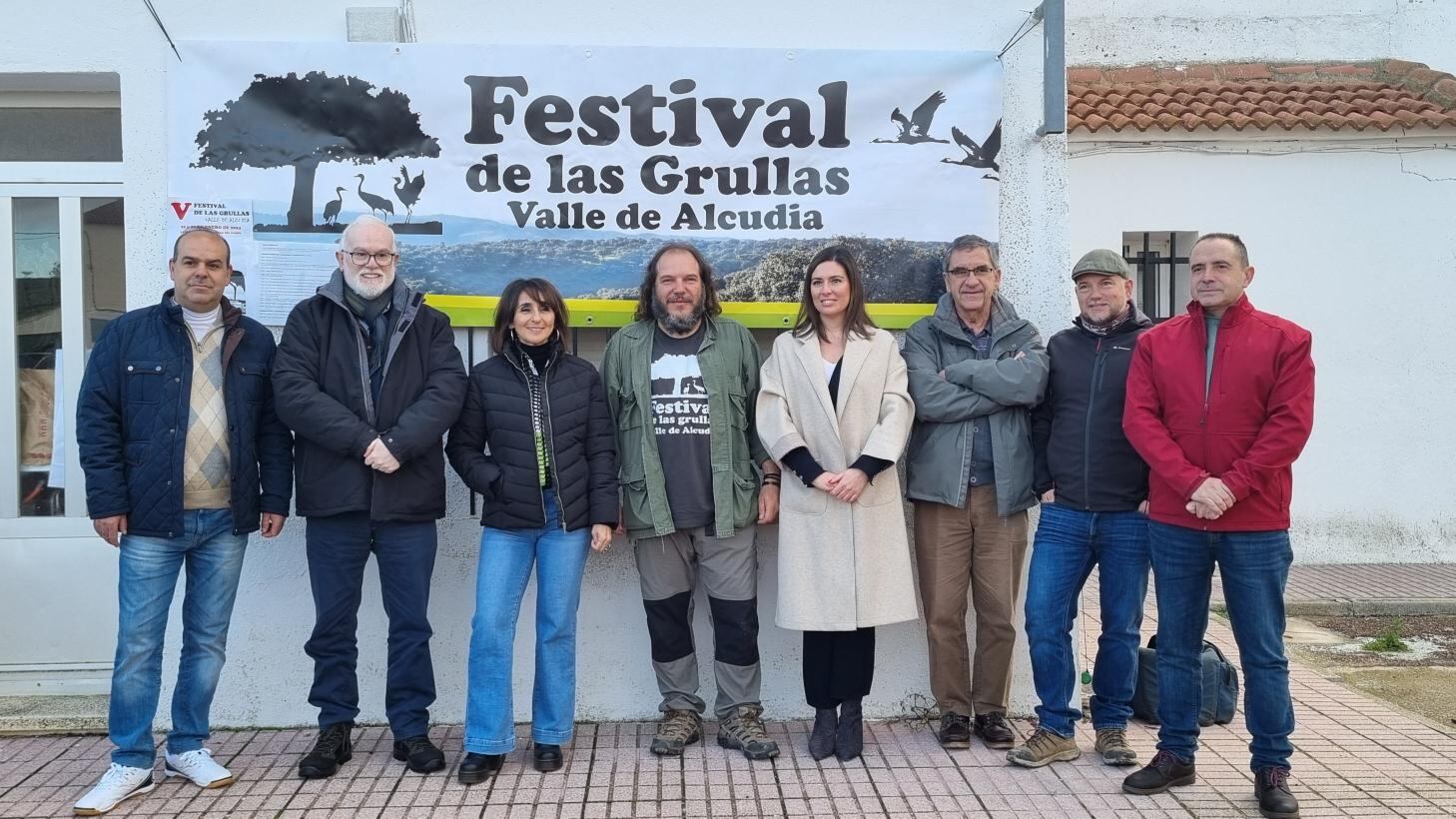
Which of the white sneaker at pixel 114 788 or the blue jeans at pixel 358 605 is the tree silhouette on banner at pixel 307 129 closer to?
the blue jeans at pixel 358 605

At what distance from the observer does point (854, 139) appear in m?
4.80

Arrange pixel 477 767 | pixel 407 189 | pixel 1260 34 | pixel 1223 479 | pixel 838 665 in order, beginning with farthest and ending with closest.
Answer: pixel 1260 34
pixel 407 189
pixel 838 665
pixel 477 767
pixel 1223 479

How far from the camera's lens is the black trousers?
4277mm

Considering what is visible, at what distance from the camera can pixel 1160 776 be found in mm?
3955

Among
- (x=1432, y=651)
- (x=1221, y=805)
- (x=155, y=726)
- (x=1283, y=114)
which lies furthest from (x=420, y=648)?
(x=1283, y=114)

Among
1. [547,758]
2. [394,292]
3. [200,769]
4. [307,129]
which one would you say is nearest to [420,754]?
[547,758]

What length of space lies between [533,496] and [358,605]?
2.69 feet

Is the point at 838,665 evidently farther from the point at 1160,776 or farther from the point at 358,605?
the point at 358,605

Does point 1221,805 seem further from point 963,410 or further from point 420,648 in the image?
point 420,648

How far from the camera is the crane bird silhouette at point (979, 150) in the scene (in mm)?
4812

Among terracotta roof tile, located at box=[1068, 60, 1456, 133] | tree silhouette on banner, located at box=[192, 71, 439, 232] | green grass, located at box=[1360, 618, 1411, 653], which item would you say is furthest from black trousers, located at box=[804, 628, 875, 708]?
terracotta roof tile, located at box=[1068, 60, 1456, 133]

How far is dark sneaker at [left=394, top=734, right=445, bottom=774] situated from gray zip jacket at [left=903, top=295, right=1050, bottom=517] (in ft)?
7.08

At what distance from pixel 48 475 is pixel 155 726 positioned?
1.38m

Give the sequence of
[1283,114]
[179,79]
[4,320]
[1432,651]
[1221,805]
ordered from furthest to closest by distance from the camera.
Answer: [1283,114]
[1432,651]
[4,320]
[179,79]
[1221,805]
